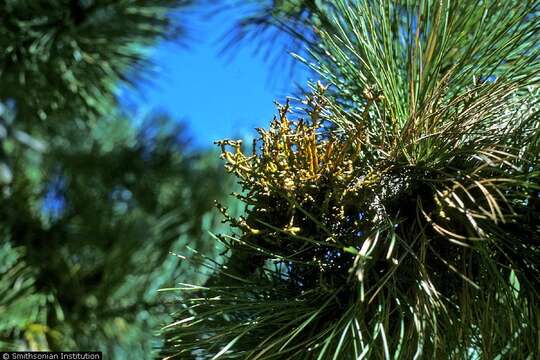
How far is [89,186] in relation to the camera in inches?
66.6

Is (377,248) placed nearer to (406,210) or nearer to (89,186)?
(406,210)

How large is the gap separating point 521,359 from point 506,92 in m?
0.16

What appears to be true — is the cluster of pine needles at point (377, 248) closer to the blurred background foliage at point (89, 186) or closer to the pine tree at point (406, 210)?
the pine tree at point (406, 210)

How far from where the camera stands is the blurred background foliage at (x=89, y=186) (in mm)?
889

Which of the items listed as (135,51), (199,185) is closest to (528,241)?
(135,51)

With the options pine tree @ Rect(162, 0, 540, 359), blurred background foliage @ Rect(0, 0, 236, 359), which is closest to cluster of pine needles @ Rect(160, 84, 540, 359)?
pine tree @ Rect(162, 0, 540, 359)

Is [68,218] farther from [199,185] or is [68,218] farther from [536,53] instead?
[536,53]

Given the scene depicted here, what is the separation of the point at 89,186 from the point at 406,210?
136cm

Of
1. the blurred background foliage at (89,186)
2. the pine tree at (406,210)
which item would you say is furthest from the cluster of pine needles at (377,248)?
the blurred background foliage at (89,186)

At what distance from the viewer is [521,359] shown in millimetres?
415

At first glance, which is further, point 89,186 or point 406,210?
point 89,186

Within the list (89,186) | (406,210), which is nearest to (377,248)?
(406,210)

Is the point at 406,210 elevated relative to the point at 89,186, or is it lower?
lower

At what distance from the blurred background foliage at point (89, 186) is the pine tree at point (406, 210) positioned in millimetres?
108
